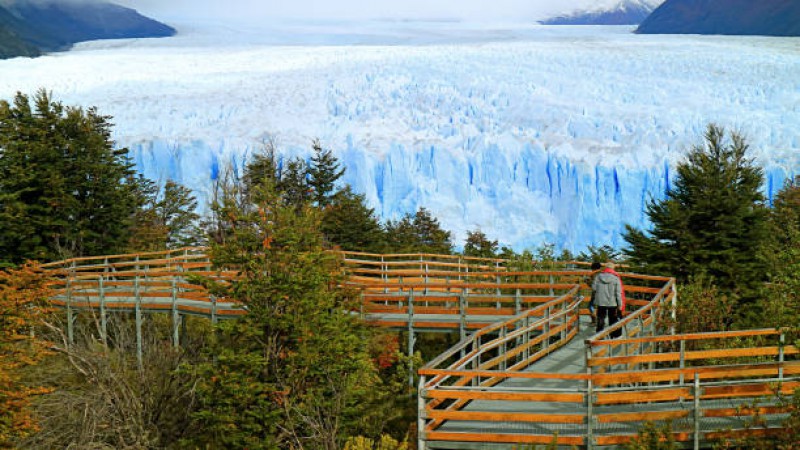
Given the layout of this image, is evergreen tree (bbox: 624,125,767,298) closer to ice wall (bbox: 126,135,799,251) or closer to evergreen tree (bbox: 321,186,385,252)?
evergreen tree (bbox: 321,186,385,252)

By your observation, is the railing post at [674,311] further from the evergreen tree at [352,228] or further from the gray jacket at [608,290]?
the evergreen tree at [352,228]

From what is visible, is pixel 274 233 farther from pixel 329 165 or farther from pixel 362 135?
pixel 362 135

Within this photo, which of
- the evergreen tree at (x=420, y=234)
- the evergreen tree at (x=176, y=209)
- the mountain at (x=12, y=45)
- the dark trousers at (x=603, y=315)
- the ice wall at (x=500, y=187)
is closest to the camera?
the dark trousers at (x=603, y=315)

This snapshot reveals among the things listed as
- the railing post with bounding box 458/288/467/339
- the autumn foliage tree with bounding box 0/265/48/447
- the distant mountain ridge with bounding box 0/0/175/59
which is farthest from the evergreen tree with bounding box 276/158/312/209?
the distant mountain ridge with bounding box 0/0/175/59

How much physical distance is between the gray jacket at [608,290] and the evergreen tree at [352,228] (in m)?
21.3

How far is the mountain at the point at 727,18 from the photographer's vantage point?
6981 cm

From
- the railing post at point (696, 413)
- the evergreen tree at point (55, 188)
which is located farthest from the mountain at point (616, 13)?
the railing post at point (696, 413)

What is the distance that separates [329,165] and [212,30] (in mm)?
52679

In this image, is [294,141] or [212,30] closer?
[294,141]

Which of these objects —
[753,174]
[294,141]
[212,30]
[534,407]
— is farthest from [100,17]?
[534,407]

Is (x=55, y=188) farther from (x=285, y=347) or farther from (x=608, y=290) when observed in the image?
(x=608, y=290)

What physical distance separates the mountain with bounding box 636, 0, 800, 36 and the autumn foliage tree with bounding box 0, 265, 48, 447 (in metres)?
62.7

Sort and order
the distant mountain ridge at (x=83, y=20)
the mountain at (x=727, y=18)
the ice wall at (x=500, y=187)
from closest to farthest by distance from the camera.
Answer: the ice wall at (x=500, y=187) < the mountain at (x=727, y=18) < the distant mountain ridge at (x=83, y=20)

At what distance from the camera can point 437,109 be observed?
162 ft
